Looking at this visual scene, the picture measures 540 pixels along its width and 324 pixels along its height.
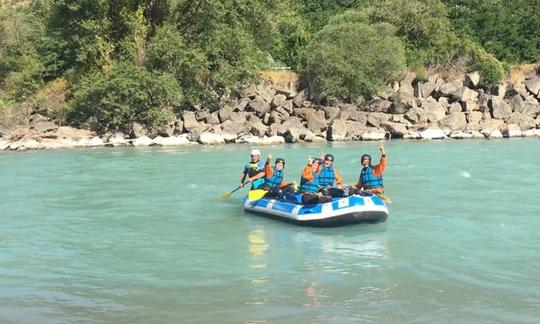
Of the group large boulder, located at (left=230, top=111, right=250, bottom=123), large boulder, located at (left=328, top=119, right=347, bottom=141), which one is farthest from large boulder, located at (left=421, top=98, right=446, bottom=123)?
large boulder, located at (left=230, top=111, right=250, bottom=123)

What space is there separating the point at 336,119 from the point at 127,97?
30.8 feet

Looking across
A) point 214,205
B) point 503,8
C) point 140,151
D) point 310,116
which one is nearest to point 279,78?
point 310,116

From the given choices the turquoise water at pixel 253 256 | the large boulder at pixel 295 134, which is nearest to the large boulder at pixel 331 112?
the large boulder at pixel 295 134

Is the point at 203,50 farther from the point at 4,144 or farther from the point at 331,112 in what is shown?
the point at 4,144

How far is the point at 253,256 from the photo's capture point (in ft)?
26.6

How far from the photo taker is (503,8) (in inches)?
1390

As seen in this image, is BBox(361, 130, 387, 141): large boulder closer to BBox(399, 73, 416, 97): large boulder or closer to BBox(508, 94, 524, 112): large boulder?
BBox(399, 73, 416, 97): large boulder

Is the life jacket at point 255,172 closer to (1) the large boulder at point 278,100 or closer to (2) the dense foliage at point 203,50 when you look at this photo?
(2) the dense foliage at point 203,50

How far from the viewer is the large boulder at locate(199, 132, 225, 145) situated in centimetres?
2576

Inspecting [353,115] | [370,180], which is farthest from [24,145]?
[370,180]

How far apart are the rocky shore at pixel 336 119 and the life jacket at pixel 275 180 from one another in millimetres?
14331

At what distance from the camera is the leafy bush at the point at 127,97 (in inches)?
1050

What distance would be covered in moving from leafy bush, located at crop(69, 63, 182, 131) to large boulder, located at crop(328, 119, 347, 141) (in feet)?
22.9

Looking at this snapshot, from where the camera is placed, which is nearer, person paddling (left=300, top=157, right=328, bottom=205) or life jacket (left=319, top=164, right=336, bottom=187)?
person paddling (left=300, top=157, right=328, bottom=205)
